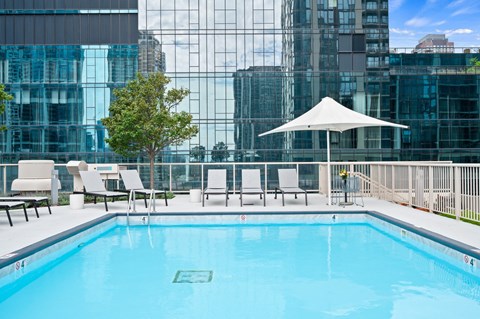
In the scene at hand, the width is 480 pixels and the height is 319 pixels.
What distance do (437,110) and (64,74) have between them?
22.7 m

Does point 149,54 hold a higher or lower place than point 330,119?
higher

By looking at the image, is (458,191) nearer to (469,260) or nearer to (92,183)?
(469,260)

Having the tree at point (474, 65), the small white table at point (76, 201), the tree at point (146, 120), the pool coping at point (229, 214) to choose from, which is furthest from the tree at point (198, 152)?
the pool coping at point (229, 214)

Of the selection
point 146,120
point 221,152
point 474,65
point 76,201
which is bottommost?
point 76,201

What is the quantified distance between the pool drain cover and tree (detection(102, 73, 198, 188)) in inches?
335

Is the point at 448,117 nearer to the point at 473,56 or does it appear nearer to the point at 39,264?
the point at 473,56

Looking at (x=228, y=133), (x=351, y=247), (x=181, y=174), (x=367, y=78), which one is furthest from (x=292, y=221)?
(x=367, y=78)

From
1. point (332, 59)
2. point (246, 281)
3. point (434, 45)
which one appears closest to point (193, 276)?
point (246, 281)

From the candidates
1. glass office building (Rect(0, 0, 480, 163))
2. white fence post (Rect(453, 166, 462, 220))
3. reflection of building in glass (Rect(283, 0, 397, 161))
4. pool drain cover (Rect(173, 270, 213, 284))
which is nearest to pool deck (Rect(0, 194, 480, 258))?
white fence post (Rect(453, 166, 462, 220))

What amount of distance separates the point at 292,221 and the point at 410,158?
73.4 ft

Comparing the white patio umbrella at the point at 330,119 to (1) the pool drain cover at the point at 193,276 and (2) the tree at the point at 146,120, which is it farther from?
(1) the pool drain cover at the point at 193,276

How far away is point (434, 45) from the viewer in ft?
121

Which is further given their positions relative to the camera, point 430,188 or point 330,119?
point 330,119

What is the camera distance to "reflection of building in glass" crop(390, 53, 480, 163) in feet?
99.3
